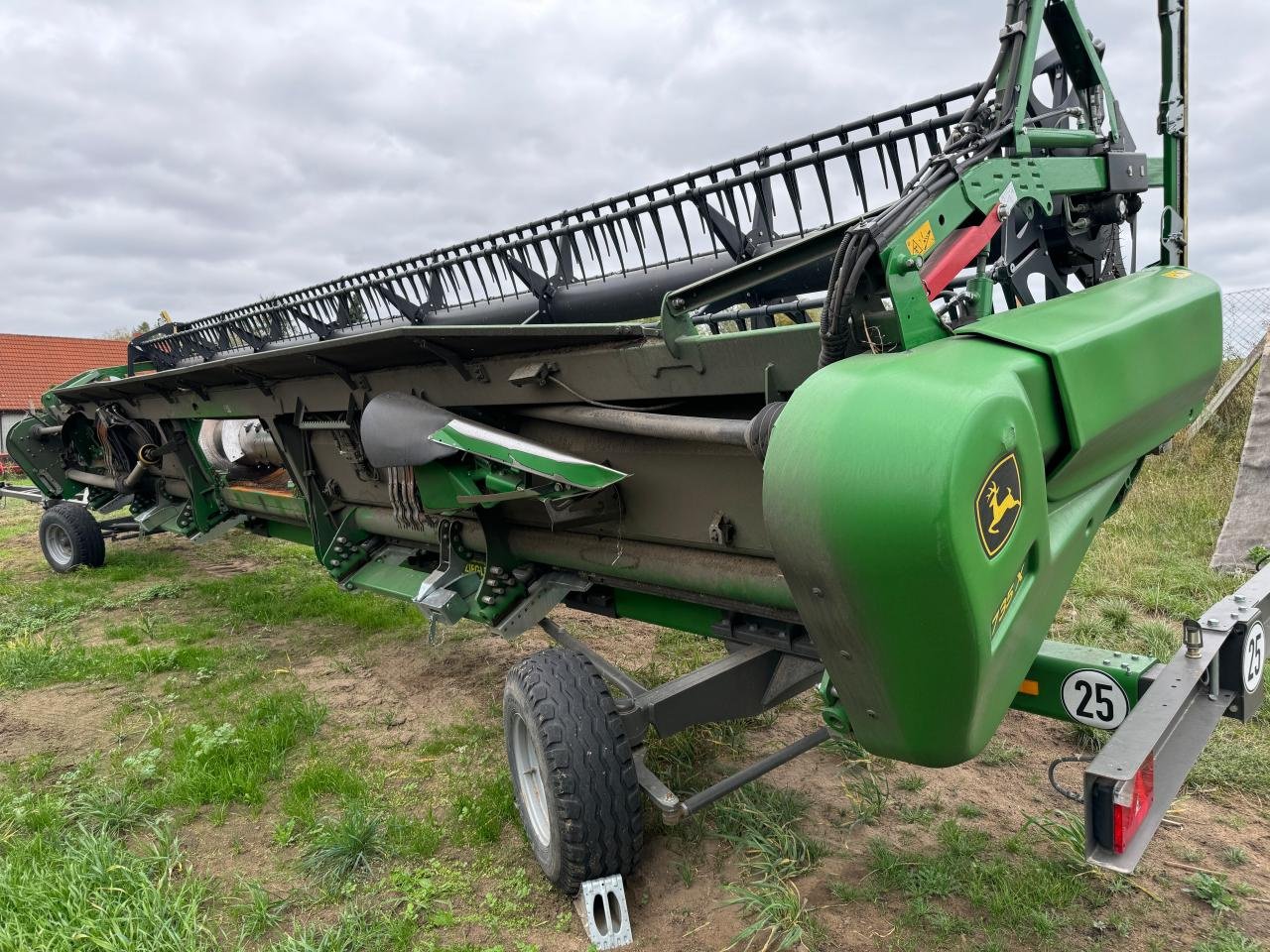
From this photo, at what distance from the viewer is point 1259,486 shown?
18.9 feet

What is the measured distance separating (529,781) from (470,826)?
400 mm

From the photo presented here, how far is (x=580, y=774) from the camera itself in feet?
7.61

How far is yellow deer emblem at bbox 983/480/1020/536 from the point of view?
1.39m

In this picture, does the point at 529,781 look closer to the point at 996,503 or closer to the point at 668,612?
the point at 668,612

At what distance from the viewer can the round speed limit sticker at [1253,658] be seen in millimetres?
1989

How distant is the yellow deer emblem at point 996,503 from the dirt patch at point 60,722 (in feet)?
12.8

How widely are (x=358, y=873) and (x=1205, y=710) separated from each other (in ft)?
8.00

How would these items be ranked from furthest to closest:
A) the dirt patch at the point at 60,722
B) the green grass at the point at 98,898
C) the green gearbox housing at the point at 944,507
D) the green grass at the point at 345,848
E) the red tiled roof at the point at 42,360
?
1. the red tiled roof at the point at 42,360
2. the dirt patch at the point at 60,722
3. the green grass at the point at 345,848
4. the green grass at the point at 98,898
5. the green gearbox housing at the point at 944,507

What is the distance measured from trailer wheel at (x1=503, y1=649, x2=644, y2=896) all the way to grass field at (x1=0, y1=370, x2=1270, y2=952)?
22 centimetres

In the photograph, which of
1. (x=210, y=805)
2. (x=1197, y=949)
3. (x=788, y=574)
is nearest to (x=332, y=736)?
(x=210, y=805)

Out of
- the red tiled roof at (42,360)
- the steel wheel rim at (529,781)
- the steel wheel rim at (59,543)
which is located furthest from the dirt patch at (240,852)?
the red tiled roof at (42,360)

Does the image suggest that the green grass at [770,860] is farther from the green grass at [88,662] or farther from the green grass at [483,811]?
the green grass at [88,662]

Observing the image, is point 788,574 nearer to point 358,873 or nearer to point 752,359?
point 752,359

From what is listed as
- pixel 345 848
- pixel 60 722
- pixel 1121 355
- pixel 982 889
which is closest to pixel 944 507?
pixel 1121 355
